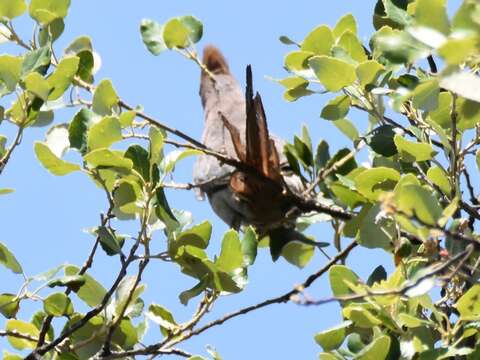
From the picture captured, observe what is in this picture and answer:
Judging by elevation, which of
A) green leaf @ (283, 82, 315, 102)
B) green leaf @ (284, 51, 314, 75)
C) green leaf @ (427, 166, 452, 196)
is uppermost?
green leaf @ (284, 51, 314, 75)

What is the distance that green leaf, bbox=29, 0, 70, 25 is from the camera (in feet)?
9.85

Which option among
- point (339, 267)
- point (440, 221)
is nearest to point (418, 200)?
point (440, 221)

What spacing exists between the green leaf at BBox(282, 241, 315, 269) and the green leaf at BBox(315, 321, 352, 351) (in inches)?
22.5

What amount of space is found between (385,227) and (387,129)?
14.1 inches

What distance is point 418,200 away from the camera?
2160 mm

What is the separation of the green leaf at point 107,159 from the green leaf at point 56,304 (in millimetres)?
419

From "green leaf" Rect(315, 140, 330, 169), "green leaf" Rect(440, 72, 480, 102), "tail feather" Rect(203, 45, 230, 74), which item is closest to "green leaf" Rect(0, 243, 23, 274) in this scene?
"green leaf" Rect(315, 140, 330, 169)

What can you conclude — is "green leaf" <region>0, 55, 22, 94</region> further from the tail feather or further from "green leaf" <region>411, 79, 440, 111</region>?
the tail feather

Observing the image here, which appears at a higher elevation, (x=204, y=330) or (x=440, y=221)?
(x=204, y=330)

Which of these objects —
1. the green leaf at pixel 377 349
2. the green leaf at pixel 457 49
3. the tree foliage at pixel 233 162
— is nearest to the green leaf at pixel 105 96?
the tree foliage at pixel 233 162

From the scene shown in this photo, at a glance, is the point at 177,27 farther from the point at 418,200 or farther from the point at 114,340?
the point at 418,200

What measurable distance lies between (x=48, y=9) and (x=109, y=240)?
0.67m

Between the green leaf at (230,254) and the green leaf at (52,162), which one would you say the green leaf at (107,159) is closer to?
the green leaf at (52,162)

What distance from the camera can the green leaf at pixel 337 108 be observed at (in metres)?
3.04
